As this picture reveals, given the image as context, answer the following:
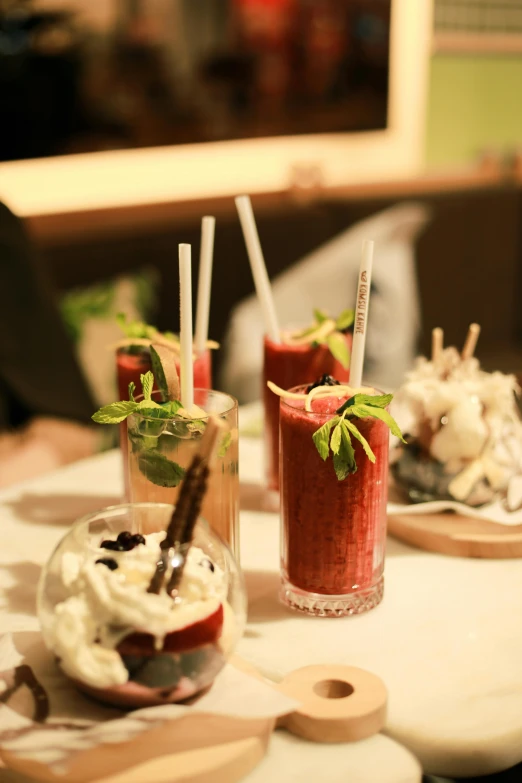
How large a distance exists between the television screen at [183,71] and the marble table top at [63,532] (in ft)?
5.00

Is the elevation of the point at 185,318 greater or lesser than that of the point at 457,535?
greater

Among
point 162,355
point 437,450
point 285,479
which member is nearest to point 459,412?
point 437,450

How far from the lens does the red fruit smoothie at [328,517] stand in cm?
93

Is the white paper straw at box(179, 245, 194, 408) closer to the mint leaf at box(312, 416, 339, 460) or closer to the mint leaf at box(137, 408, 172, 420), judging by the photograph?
the mint leaf at box(137, 408, 172, 420)

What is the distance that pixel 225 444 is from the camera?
3.18ft

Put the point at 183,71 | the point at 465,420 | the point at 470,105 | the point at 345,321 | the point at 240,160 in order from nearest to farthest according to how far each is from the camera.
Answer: the point at 465,420, the point at 345,321, the point at 183,71, the point at 240,160, the point at 470,105

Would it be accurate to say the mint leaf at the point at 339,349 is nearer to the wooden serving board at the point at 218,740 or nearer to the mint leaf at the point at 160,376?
the mint leaf at the point at 160,376

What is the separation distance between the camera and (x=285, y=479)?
97cm

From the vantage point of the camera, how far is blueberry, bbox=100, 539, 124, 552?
764 millimetres

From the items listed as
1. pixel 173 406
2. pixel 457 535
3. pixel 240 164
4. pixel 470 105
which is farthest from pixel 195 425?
pixel 470 105

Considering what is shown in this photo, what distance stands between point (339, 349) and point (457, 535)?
0.28 meters

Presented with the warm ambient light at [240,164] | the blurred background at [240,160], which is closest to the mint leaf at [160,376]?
the blurred background at [240,160]

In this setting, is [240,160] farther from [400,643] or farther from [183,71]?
[400,643]

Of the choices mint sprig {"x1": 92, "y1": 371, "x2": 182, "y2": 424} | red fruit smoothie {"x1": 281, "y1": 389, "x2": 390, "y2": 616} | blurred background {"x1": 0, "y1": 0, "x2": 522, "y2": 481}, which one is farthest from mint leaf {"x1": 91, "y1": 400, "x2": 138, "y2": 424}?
blurred background {"x1": 0, "y1": 0, "x2": 522, "y2": 481}
